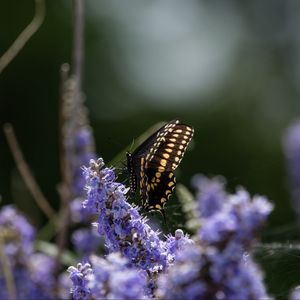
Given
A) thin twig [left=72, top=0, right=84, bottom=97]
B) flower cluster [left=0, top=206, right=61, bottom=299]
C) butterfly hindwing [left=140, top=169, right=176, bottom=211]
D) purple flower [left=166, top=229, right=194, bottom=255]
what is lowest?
flower cluster [left=0, top=206, right=61, bottom=299]

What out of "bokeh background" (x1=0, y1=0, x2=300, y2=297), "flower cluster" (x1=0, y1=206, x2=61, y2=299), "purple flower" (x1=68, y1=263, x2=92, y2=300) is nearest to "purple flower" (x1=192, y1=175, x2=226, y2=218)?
"purple flower" (x1=68, y1=263, x2=92, y2=300)

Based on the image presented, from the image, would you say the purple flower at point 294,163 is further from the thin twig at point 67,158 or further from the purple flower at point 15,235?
the thin twig at point 67,158

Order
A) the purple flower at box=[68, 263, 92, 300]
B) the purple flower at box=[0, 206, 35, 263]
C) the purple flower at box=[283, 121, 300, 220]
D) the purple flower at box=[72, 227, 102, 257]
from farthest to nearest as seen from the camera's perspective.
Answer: the purple flower at box=[283, 121, 300, 220]
the purple flower at box=[72, 227, 102, 257]
the purple flower at box=[68, 263, 92, 300]
the purple flower at box=[0, 206, 35, 263]

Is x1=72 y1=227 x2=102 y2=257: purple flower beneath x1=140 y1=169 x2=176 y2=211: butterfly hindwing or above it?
beneath

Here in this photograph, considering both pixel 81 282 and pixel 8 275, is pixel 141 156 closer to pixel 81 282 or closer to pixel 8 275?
pixel 81 282

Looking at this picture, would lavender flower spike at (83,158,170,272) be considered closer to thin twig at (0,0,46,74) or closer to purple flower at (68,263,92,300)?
purple flower at (68,263,92,300)

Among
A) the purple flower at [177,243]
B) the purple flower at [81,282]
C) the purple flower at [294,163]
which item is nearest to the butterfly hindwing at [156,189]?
the purple flower at [177,243]

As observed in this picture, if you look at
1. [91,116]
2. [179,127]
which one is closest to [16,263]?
[179,127]
